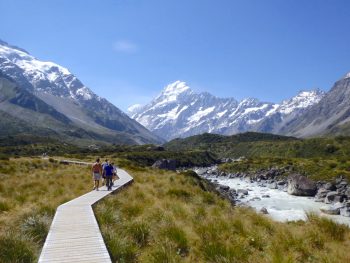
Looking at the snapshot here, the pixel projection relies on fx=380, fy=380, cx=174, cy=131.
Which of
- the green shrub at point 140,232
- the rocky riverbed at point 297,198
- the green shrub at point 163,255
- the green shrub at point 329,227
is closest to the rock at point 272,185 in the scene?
the rocky riverbed at point 297,198

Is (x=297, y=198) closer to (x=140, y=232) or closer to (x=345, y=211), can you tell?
(x=345, y=211)

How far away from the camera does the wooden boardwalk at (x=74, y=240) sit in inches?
355

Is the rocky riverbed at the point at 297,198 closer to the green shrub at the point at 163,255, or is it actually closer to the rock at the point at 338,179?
the rock at the point at 338,179

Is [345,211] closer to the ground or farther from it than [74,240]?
closer to the ground

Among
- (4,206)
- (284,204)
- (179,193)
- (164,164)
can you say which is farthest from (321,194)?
(4,206)

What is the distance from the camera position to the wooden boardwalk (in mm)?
9023

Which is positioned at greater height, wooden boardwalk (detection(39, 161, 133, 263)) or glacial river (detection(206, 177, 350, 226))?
wooden boardwalk (detection(39, 161, 133, 263))

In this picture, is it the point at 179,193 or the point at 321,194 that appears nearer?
the point at 179,193

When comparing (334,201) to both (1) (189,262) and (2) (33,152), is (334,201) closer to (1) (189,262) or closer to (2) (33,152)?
(1) (189,262)

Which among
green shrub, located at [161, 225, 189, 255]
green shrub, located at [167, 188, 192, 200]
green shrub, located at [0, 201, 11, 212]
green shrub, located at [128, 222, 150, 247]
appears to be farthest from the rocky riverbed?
green shrub, located at [161, 225, 189, 255]

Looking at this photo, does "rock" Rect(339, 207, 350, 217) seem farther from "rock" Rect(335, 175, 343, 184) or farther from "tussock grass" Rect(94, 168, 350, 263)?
"tussock grass" Rect(94, 168, 350, 263)

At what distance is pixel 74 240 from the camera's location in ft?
34.5

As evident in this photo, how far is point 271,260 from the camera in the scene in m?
9.61

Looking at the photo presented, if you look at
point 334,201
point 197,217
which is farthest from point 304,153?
point 197,217
